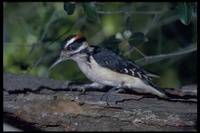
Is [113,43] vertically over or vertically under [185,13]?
under

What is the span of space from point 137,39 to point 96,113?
4.00 feet

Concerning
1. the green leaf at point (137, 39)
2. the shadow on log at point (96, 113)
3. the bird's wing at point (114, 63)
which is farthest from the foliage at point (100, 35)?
the shadow on log at point (96, 113)

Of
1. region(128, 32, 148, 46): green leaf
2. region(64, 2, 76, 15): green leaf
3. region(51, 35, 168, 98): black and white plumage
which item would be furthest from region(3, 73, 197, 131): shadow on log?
region(64, 2, 76, 15): green leaf

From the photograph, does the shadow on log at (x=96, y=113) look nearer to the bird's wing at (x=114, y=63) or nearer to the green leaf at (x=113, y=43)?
the bird's wing at (x=114, y=63)

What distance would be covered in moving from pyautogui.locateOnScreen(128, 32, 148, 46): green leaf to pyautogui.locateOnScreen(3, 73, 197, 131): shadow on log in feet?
2.32

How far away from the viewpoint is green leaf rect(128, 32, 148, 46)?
16.3 feet

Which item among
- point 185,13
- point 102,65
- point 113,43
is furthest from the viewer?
point 113,43

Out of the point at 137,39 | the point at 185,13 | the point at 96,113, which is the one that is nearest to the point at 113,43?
the point at 137,39

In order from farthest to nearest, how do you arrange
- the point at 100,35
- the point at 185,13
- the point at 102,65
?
1. the point at 100,35
2. the point at 102,65
3. the point at 185,13

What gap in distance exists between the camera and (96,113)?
412 cm

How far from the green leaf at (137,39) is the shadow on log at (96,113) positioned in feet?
2.32

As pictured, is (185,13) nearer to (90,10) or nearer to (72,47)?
(90,10)

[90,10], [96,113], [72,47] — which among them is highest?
[90,10]

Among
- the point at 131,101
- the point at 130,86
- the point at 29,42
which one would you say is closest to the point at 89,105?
the point at 131,101
